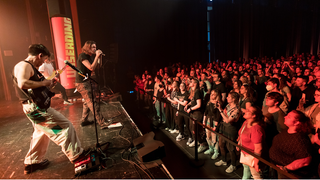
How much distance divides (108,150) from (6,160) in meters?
1.39

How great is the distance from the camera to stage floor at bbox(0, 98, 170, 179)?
2.19 metres

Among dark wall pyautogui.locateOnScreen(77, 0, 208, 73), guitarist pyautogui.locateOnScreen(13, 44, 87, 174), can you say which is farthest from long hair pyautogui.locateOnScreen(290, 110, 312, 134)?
dark wall pyautogui.locateOnScreen(77, 0, 208, 73)

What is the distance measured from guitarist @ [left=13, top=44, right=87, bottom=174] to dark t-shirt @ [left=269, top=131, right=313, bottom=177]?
7.67 ft

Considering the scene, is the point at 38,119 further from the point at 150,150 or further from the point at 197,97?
the point at 197,97

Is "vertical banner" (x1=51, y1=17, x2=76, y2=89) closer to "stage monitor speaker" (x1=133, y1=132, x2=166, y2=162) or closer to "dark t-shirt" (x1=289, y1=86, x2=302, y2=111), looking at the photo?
"stage monitor speaker" (x1=133, y1=132, x2=166, y2=162)

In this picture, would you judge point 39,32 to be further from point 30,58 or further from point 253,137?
point 253,137

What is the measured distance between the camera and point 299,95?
374cm

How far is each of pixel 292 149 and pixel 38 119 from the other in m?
2.78

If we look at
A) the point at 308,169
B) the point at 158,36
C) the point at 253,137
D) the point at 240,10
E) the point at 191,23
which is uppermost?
the point at 240,10

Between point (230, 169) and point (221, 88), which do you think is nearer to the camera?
point (230, 169)

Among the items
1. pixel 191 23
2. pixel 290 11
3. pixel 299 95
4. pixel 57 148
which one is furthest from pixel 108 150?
pixel 290 11

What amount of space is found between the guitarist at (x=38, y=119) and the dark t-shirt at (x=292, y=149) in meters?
2.34

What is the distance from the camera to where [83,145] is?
9.64 feet

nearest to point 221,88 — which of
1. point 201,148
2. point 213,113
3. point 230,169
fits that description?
point 213,113
